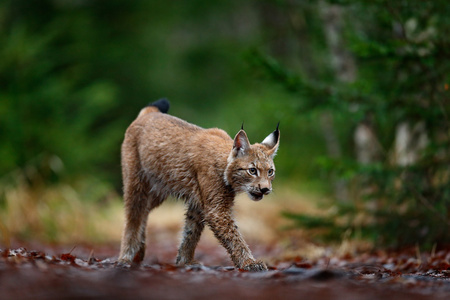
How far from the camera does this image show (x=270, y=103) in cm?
1084

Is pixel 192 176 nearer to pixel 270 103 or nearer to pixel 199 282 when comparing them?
pixel 199 282

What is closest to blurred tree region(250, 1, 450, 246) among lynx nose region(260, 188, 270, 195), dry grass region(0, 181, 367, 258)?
dry grass region(0, 181, 367, 258)

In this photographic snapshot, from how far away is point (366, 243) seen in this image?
9031mm

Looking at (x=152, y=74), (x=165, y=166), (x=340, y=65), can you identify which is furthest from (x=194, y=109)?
(x=165, y=166)

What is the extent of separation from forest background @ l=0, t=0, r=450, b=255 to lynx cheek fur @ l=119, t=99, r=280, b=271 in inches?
59.4

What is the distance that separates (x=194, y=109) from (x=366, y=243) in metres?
14.1

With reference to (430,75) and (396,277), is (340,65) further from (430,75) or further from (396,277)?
(396,277)

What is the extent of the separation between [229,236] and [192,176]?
81cm

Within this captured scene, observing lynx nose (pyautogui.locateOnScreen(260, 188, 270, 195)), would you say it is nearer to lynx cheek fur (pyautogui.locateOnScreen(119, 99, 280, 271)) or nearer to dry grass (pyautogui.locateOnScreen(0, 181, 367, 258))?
lynx cheek fur (pyautogui.locateOnScreen(119, 99, 280, 271))

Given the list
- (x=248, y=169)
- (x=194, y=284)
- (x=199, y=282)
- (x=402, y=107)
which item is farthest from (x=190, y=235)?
(x=402, y=107)

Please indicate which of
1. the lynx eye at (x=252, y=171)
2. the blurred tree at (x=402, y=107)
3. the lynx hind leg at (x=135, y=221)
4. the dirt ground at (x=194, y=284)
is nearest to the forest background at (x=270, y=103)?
the blurred tree at (x=402, y=107)

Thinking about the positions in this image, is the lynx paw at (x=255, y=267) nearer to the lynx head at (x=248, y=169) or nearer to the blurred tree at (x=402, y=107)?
the lynx head at (x=248, y=169)

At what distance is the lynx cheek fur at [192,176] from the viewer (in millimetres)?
5688

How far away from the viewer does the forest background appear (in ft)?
26.1
